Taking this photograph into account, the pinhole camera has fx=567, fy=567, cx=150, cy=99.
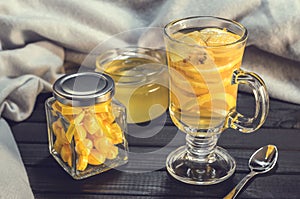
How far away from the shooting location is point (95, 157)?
0.88 m

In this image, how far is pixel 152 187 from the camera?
0.86 meters

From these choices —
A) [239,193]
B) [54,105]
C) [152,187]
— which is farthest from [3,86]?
[239,193]

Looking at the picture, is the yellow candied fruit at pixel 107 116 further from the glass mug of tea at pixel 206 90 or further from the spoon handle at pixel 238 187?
the spoon handle at pixel 238 187

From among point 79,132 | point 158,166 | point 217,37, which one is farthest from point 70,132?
point 217,37

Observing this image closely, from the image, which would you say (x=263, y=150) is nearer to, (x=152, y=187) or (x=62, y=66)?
(x=152, y=187)

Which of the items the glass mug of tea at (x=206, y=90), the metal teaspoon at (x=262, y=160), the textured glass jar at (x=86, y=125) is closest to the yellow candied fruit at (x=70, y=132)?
the textured glass jar at (x=86, y=125)

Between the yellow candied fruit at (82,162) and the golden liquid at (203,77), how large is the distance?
0.50 ft

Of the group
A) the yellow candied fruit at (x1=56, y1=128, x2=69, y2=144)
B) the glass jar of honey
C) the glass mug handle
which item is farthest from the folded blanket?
the glass mug handle

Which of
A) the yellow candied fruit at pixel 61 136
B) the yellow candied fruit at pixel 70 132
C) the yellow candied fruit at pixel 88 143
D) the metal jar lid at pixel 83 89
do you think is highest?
the metal jar lid at pixel 83 89

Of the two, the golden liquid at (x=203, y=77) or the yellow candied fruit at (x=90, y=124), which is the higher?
the golden liquid at (x=203, y=77)

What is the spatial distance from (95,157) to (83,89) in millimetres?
107

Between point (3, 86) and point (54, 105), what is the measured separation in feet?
0.67

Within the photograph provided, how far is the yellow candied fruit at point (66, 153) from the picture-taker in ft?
2.89

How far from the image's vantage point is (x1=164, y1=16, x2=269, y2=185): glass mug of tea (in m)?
0.80
